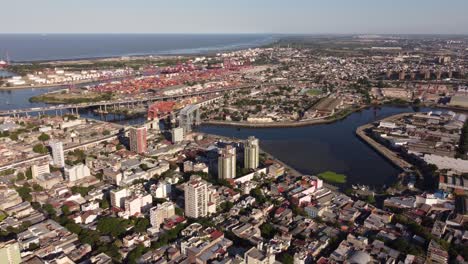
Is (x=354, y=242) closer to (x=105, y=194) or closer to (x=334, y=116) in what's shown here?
(x=105, y=194)

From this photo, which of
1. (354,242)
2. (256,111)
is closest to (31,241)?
(354,242)

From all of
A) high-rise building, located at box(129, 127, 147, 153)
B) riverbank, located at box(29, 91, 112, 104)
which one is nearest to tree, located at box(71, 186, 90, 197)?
high-rise building, located at box(129, 127, 147, 153)

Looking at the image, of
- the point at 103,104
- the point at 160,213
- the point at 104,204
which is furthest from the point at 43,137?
the point at 160,213

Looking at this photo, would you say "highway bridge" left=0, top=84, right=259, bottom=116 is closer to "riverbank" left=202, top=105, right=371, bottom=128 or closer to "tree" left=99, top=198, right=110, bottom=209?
"riverbank" left=202, top=105, right=371, bottom=128

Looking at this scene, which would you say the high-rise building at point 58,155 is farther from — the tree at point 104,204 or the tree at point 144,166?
the tree at point 104,204

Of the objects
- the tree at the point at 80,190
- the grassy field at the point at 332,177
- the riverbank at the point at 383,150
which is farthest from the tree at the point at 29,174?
the riverbank at the point at 383,150

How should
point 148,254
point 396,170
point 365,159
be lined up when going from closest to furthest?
point 148,254, point 396,170, point 365,159
